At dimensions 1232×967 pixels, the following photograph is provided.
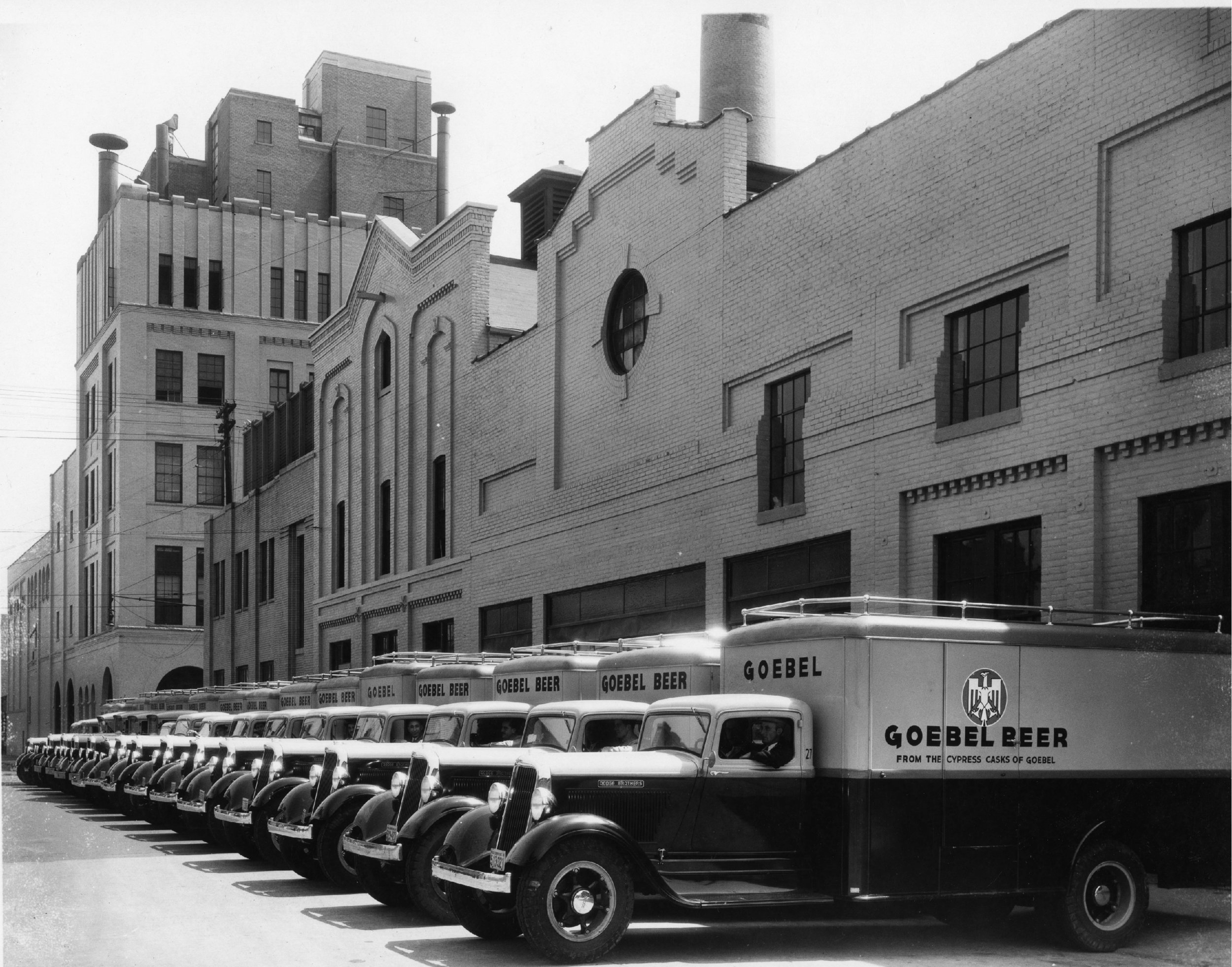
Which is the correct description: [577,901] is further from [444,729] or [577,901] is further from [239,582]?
[239,582]

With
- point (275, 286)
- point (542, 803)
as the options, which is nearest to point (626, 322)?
point (542, 803)

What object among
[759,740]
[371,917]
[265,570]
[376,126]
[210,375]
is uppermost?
[376,126]

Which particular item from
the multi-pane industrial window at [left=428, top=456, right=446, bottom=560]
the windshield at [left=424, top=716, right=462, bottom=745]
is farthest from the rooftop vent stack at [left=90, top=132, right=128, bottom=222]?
the windshield at [left=424, top=716, right=462, bottom=745]

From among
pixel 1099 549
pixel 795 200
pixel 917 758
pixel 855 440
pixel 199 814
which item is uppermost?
pixel 795 200

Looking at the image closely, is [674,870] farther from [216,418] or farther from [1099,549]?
[216,418]

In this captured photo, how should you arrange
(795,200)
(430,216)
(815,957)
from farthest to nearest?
(430,216), (795,200), (815,957)

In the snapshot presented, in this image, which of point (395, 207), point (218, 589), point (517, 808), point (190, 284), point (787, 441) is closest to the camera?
point (517, 808)

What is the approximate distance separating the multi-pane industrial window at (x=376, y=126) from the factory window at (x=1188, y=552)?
50.4m

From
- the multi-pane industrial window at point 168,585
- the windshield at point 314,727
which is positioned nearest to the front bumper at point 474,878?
the windshield at point 314,727

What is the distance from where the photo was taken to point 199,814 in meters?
20.4

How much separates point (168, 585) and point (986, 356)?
5050 centimetres

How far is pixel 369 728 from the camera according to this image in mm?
18969

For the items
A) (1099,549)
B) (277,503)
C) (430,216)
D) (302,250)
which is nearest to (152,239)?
(302,250)

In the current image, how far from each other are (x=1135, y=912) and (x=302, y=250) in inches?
2164
